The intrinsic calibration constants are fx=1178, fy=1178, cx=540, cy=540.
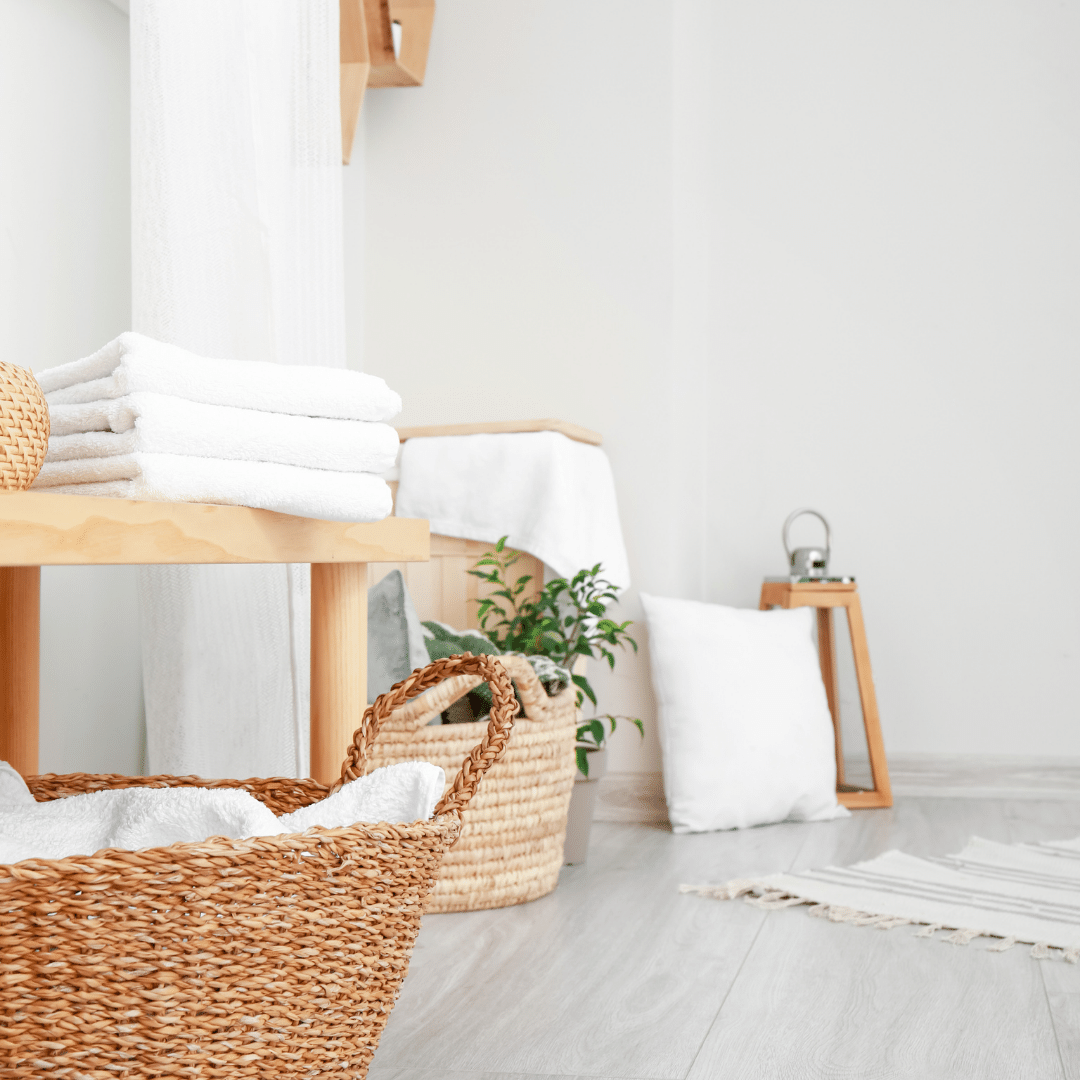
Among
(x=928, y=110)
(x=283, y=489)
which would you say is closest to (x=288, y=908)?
(x=283, y=489)

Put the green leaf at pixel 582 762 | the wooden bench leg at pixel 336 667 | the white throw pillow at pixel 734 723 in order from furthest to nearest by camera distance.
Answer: the white throw pillow at pixel 734 723 < the green leaf at pixel 582 762 < the wooden bench leg at pixel 336 667

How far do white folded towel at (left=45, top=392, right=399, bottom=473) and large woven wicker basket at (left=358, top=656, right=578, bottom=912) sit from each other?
53 centimetres

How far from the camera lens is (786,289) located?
249cm

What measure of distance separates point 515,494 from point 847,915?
2.80ft

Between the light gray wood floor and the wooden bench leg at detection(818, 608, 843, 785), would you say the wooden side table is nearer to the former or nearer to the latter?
the light gray wood floor

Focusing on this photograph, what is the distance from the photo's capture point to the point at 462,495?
2.01m

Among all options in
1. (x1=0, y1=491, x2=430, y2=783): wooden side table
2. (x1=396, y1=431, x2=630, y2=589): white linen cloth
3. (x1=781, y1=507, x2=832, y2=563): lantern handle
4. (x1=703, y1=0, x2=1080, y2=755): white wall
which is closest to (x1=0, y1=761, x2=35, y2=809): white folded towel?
(x1=0, y1=491, x2=430, y2=783): wooden side table

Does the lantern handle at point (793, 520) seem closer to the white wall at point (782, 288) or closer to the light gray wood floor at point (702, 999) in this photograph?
the white wall at point (782, 288)

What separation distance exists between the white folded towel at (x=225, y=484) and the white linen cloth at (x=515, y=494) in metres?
1.00

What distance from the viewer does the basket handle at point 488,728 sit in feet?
2.60

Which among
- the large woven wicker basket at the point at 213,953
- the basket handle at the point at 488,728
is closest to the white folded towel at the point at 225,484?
the basket handle at the point at 488,728

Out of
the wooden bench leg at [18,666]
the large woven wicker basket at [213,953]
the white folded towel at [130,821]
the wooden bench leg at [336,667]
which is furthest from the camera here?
the wooden bench leg at [18,666]

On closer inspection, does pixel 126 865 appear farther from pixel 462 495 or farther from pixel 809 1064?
pixel 462 495

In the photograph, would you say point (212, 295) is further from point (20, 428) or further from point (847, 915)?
point (847, 915)
